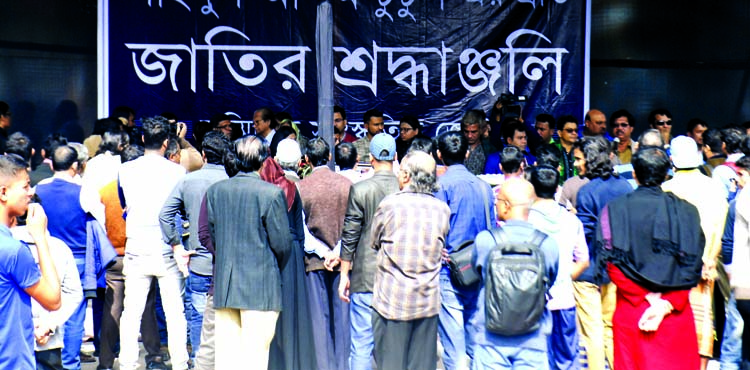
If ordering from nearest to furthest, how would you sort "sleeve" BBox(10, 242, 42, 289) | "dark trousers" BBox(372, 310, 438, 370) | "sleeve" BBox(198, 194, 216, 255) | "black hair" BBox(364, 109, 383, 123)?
"sleeve" BBox(10, 242, 42, 289) < "dark trousers" BBox(372, 310, 438, 370) < "sleeve" BBox(198, 194, 216, 255) < "black hair" BBox(364, 109, 383, 123)

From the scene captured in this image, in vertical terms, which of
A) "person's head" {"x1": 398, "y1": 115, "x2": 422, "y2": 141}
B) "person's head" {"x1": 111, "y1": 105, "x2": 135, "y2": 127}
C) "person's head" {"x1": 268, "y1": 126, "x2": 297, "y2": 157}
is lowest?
"person's head" {"x1": 268, "y1": 126, "x2": 297, "y2": 157}

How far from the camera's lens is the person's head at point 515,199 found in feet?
18.1

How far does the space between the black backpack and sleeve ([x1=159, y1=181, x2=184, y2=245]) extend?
7.77ft

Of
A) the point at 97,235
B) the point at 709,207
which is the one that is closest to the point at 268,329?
the point at 97,235

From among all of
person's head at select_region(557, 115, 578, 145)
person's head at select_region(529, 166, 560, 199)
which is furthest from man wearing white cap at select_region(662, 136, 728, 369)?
person's head at select_region(557, 115, 578, 145)

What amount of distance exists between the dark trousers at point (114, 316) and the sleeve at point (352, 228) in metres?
1.49

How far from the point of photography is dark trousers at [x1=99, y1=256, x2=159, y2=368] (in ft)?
24.7

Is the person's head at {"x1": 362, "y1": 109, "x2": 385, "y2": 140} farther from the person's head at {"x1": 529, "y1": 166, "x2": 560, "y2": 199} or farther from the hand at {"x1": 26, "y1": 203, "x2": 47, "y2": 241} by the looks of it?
the hand at {"x1": 26, "y1": 203, "x2": 47, "y2": 241}

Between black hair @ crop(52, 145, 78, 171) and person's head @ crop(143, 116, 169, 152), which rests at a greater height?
person's head @ crop(143, 116, 169, 152)

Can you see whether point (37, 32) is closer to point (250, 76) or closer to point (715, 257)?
point (250, 76)

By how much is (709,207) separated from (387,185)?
1.94m

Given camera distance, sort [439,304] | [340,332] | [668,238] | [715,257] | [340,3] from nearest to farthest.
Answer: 1. [668,238]
2. [439,304]
3. [715,257]
4. [340,332]
5. [340,3]

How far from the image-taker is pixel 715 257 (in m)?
6.77

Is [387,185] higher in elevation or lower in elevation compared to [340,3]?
lower
